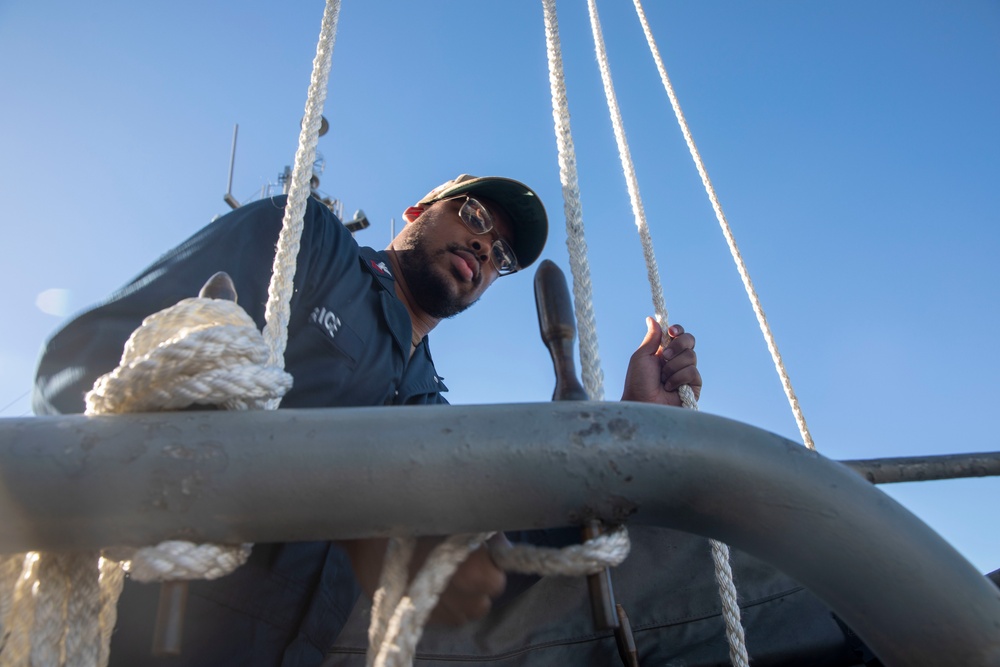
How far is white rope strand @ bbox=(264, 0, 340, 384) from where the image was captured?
→ 74 centimetres

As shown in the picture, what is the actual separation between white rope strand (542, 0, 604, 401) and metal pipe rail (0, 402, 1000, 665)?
0.15 meters

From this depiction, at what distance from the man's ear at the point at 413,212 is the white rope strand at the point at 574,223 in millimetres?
1305

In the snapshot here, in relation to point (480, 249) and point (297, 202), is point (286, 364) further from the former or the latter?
point (480, 249)

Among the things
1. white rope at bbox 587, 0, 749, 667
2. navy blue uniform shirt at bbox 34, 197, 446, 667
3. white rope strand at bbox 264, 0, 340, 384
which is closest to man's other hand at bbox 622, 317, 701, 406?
white rope at bbox 587, 0, 749, 667

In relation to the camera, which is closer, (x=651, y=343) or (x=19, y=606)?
(x=19, y=606)

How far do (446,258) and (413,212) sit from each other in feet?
1.31

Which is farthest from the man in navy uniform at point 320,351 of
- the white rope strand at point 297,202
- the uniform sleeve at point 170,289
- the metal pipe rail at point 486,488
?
the white rope strand at point 297,202

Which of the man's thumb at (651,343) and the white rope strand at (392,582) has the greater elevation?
the man's thumb at (651,343)

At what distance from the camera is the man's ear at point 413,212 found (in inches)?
89.6

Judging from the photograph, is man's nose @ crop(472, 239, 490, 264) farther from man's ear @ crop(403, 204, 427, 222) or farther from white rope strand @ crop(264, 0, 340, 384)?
white rope strand @ crop(264, 0, 340, 384)

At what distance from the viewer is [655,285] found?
1137 mm

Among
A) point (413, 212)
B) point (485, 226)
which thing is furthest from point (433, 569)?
point (413, 212)

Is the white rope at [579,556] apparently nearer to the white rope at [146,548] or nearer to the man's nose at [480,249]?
the white rope at [146,548]

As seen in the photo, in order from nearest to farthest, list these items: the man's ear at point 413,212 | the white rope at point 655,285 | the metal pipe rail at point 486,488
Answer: the metal pipe rail at point 486,488
the white rope at point 655,285
the man's ear at point 413,212
